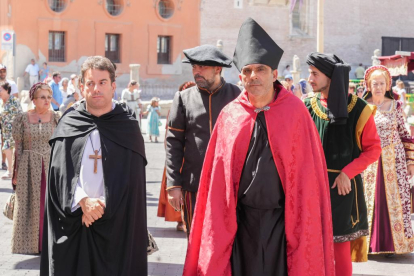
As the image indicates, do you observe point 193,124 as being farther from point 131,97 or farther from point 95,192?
point 131,97

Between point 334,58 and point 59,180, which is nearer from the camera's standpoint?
point 59,180

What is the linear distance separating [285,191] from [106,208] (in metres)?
1.13

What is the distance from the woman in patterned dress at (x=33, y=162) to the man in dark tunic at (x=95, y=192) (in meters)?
2.95

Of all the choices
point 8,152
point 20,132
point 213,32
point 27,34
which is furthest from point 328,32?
point 20,132

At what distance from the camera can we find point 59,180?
484 centimetres

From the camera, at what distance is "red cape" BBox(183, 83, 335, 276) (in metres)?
4.46

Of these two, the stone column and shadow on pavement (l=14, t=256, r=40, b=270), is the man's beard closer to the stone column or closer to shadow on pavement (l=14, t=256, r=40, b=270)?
shadow on pavement (l=14, t=256, r=40, b=270)

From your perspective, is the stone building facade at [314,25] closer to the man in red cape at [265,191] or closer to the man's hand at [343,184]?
the man's hand at [343,184]

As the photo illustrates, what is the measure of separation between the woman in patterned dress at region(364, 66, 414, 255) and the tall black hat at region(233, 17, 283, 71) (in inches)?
132

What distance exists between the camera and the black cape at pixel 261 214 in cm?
445

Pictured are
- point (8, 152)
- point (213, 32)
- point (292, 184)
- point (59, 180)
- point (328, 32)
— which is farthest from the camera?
point (328, 32)

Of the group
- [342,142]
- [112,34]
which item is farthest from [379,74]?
[112,34]

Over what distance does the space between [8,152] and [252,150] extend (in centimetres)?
1022

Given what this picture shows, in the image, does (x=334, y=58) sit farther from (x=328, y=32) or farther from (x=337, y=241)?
(x=328, y=32)
